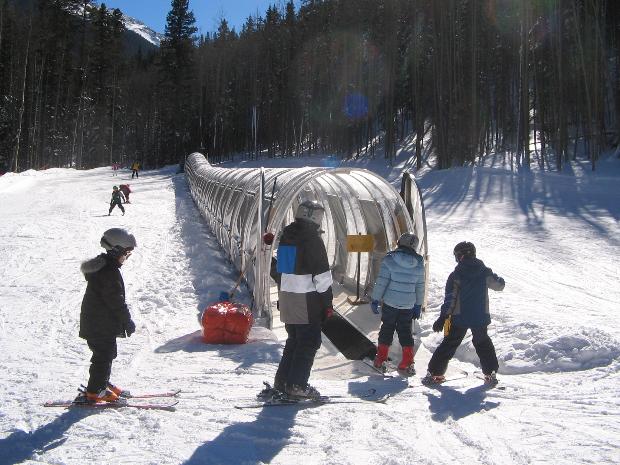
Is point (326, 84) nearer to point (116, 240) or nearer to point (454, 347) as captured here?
point (454, 347)

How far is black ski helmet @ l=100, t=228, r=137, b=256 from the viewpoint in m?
4.94

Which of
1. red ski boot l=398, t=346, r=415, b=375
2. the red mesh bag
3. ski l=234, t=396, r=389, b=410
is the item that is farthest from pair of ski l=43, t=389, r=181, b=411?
red ski boot l=398, t=346, r=415, b=375

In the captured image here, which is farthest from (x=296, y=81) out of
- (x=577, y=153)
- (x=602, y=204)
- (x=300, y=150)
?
(x=602, y=204)

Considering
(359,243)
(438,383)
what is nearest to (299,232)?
(438,383)

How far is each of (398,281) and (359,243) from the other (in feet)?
10.8

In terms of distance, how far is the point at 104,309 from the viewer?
5.02 m

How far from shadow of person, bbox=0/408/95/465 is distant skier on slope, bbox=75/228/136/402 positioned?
1.36ft

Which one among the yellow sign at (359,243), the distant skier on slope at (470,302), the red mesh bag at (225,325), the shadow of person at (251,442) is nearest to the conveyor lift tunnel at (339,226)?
the yellow sign at (359,243)

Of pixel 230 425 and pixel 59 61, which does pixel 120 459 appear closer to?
pixel 230 425

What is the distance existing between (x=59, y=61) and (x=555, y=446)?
193ft

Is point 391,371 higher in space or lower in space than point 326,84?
lower

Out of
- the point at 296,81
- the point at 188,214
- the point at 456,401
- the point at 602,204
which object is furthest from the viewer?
the point at 296,81

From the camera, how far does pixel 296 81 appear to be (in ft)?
169

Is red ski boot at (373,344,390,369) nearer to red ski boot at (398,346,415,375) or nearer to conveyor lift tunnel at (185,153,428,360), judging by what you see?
red ski boot at (398,346,415,375)
